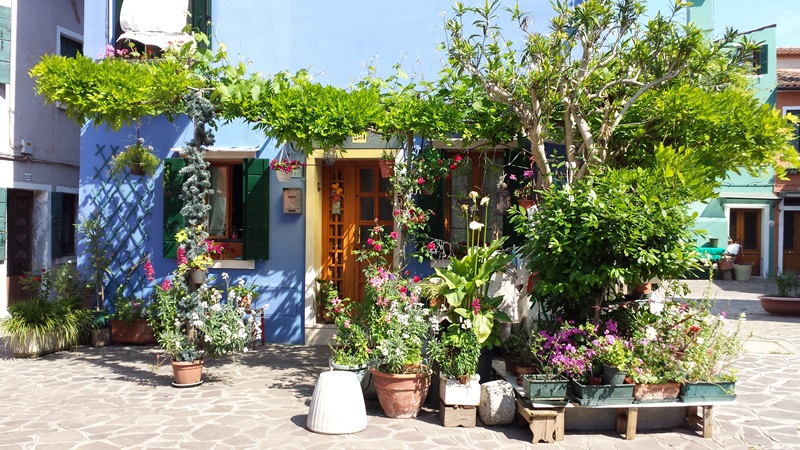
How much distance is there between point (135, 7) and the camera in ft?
29.5

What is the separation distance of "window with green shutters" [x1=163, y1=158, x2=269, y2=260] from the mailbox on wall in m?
0.27

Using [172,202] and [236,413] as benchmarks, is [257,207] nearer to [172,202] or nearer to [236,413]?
[172,202]

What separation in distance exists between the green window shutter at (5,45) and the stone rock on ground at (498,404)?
1016 centimetres

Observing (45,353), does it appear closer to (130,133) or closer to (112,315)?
(112,315)

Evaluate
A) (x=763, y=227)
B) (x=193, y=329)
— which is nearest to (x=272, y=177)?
(x=193, y=329)

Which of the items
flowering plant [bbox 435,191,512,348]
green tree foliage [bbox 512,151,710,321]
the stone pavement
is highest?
green tree foliage [bbox 512,151,710,321]

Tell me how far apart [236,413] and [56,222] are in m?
8.24

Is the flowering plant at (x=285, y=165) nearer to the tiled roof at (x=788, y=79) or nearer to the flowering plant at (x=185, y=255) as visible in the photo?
the flowering plant at (x=185, y=255)

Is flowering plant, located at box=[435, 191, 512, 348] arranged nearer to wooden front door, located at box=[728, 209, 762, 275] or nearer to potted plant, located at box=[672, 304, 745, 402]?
potted plant, located at box=[672, 304, 745, 402]

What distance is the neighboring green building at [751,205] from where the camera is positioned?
19891 millimetres

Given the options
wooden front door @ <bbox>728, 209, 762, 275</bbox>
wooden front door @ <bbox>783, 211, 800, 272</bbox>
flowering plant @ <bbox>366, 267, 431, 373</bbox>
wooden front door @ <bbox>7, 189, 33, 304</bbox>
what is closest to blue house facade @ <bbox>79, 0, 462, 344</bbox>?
flowering plant @ <bbox>366, 267, 431, 373</bbox>

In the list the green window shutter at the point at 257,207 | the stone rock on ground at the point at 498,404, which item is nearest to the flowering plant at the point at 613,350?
the stone rock on ground at the point at 498,404

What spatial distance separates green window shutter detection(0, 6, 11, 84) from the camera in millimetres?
11289

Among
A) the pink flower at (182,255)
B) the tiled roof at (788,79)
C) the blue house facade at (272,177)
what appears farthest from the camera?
the tiled roof at (788,79)
